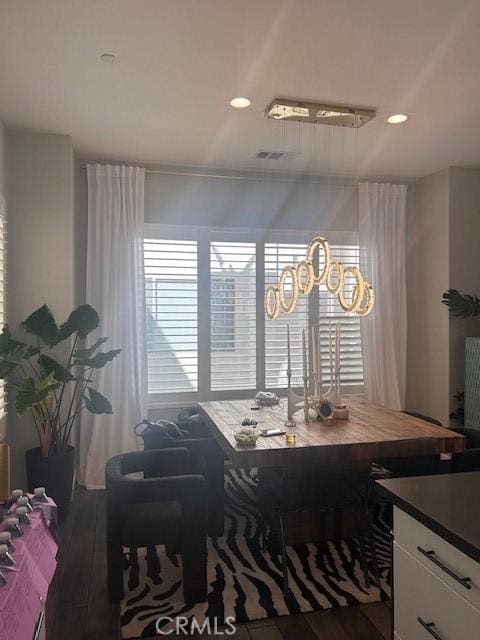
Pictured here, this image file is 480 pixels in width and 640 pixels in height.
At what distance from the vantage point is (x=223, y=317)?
484 cm

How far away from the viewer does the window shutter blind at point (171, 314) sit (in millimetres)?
4633

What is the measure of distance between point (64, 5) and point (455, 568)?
2.61m

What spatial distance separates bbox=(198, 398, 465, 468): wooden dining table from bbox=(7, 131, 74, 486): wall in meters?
1.53

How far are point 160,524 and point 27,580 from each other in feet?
3.20

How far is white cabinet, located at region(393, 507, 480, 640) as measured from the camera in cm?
121

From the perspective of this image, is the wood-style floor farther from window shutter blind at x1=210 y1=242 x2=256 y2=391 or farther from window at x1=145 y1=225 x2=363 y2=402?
window shutter blind at x1=210 y1=242 x2=256 y2=391

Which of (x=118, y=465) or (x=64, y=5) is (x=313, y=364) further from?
(x=64, y=5)

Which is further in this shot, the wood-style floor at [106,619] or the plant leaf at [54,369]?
the plant leaf at [54,369]

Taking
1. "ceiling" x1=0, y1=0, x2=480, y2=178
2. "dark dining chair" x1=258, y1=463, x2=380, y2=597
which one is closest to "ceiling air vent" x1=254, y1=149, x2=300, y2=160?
"ceiling" x1=0, y1=0, x2=480, y2=178

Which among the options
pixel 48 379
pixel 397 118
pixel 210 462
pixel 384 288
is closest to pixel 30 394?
pixel 48 379

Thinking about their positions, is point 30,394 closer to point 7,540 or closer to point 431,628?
point 7,540

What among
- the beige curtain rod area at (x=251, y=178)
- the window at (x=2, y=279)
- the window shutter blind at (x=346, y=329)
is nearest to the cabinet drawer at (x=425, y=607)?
the window at (x=2, y=279)

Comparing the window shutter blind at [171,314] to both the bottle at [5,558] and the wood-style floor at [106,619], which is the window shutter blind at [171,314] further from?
the bottle at [5,558]

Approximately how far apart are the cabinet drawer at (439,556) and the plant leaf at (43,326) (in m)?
2.74
